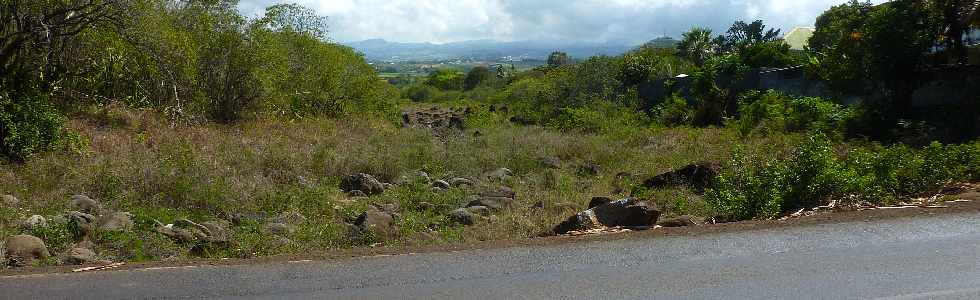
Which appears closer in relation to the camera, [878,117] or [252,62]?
[878,117]

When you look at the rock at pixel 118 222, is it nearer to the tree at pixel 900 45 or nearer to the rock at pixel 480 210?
the rock at pixel 480 210

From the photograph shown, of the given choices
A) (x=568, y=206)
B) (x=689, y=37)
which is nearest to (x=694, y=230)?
(x=568, y=206)

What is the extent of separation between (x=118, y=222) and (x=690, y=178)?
9.43 metres

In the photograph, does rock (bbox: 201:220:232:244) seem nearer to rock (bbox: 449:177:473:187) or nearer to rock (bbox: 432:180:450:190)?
rock (bbox: 432:180:450:190)

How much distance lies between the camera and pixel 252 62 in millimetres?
22453

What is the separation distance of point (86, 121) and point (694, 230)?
14137mm

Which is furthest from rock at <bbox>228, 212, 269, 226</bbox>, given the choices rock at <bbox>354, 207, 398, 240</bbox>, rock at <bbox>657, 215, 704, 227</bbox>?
rock at <bbox>657, 215, 704, 227</bbox>

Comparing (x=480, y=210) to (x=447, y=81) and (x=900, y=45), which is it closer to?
(x=900, y=45)

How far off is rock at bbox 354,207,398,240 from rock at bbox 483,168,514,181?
19.3ft

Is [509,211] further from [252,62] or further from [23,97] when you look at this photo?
[252,62]

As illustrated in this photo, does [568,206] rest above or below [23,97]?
below

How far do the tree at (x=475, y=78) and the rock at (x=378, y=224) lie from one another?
66406 millimetres

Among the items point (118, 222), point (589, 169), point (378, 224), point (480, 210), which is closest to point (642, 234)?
point (378, 224)

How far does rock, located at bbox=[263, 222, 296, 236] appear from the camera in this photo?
374 inches
